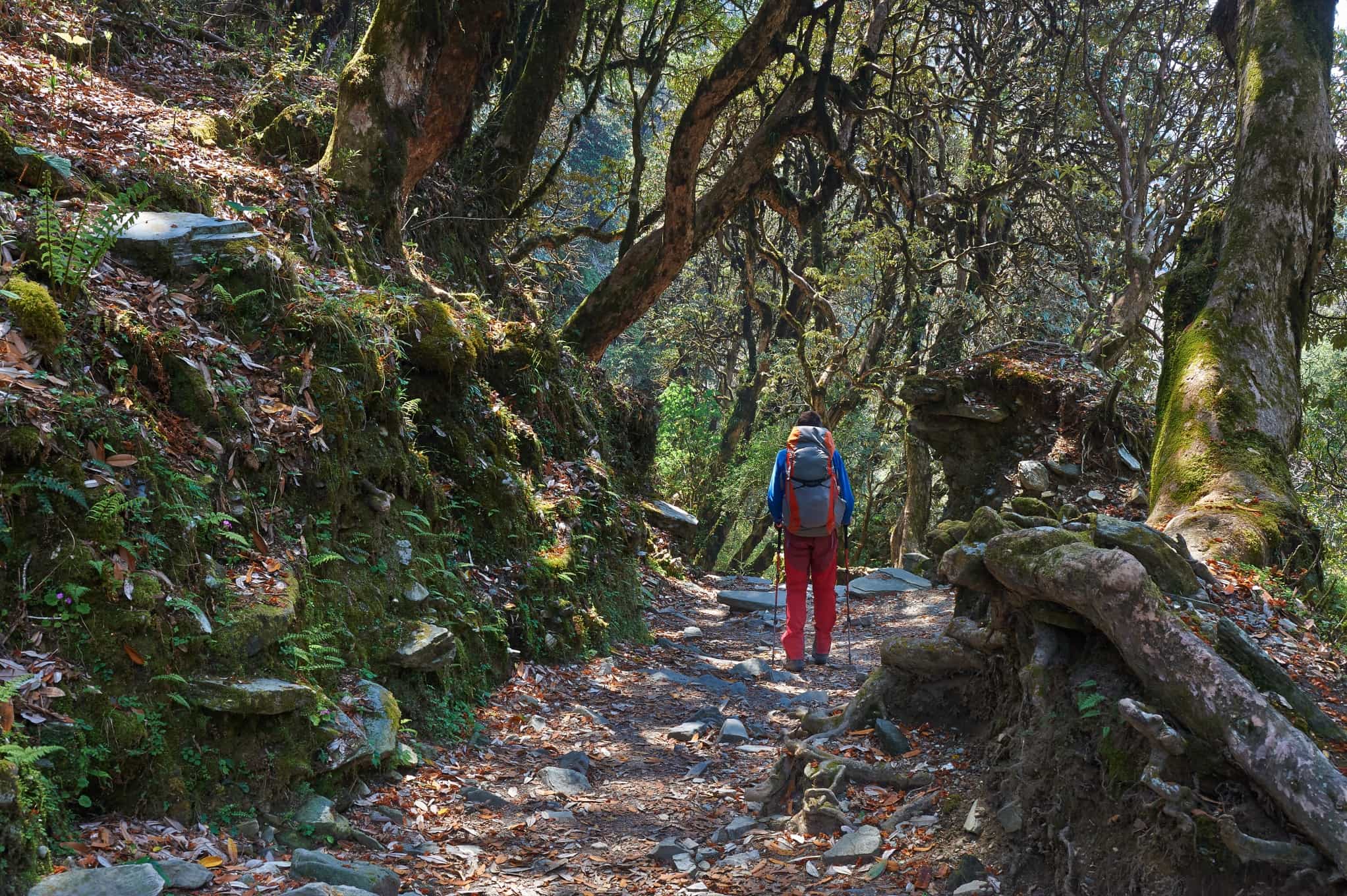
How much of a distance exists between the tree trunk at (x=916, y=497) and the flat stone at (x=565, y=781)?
11602 mm

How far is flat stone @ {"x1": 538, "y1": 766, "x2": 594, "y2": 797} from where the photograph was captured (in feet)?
17.0

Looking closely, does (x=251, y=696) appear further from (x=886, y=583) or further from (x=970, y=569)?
(x=886, y=583)

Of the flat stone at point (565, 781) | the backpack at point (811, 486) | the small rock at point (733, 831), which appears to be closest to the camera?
the small rock at point (733, 831)

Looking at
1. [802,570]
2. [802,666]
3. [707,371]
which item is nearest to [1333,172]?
[802,570]

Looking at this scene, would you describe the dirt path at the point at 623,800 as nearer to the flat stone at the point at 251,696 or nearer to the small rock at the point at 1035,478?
the flat stone at the point at 251,696

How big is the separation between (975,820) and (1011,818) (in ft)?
0.74

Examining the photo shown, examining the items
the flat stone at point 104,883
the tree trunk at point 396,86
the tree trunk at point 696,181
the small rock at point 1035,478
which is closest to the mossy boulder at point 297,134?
the tree trunk at point 396,86

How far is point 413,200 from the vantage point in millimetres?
10789

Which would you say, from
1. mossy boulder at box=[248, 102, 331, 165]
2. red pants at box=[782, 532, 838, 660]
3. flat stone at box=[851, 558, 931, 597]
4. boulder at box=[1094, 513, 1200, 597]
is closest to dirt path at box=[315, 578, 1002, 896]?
red pants at box=[782, 532, 838, 660]

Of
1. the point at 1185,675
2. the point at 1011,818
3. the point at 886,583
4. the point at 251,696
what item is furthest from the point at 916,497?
the point at 251,696

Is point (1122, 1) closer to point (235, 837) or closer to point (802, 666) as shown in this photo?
point (802, 666)

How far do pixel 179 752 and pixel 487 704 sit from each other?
2703 mm

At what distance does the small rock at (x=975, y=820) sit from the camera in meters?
3.80

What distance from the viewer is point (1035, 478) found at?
1098cm
